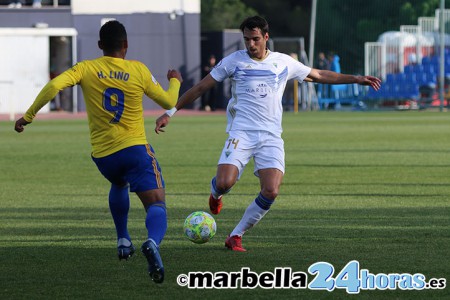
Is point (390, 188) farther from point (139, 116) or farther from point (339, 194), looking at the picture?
point (139, 116)

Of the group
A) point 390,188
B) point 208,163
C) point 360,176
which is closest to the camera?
point 390,188

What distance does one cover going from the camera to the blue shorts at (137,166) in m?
8.80

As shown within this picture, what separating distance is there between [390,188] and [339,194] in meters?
1.06

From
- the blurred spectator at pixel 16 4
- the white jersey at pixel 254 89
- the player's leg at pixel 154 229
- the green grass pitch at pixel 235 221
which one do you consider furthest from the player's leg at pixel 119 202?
the blurred spectator at pixel 16 4

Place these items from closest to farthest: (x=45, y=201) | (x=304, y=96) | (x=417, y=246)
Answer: (x=417, y=246) < (x=45, y=201) < (x=304, y=96)

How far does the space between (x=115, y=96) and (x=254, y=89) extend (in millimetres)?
1741

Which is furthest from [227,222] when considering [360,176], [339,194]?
[360,176]

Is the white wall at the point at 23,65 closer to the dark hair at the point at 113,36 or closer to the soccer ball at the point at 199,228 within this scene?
the soccer ball at the point at 199,228

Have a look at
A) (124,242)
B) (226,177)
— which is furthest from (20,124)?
(226,177)

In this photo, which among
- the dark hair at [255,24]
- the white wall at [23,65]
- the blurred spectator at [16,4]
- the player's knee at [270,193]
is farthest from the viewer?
the blurred spectator at [16,4]

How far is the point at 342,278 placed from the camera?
8188 mm

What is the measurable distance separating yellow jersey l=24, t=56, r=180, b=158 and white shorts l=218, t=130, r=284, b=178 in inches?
52.7

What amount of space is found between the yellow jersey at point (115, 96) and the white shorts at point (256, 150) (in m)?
1.34

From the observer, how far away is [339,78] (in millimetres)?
10555
